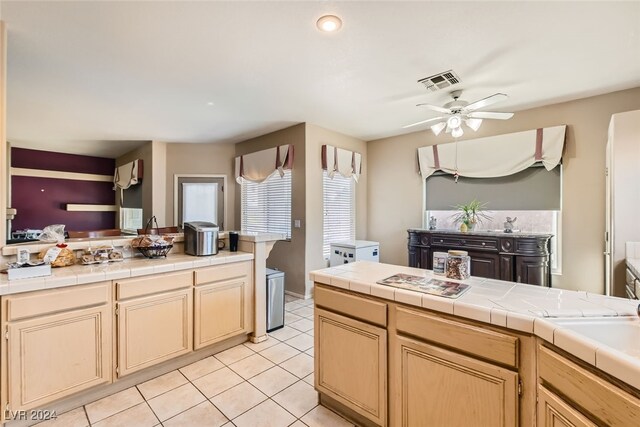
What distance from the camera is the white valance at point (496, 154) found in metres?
3.64

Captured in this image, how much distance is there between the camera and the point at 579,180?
3527mm

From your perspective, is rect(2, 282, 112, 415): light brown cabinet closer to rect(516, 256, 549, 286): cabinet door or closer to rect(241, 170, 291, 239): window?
rect(241, 170, 291, 239): window

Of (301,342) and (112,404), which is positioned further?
(301,342)

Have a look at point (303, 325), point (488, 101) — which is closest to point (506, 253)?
point (488, 101)

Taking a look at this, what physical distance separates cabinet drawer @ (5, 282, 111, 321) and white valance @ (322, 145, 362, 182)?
3.37 meters

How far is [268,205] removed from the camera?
5.18 m

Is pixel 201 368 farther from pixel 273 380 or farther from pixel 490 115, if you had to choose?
pixel 490 115

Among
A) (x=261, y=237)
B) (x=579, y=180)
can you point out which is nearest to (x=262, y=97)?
(x=261, y=237)

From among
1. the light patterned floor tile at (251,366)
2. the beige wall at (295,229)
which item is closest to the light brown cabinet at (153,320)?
the light patterned floor tile at (251,366)

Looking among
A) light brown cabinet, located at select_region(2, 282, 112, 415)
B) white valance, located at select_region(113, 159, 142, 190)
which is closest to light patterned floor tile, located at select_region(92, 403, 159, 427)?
light brown cabinet, located at select_region(2, 282, 112, 415)

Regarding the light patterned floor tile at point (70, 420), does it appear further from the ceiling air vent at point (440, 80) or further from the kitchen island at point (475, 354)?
the ceiling air vent at point (440, 80)

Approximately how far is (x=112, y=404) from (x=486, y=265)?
4.08 metres

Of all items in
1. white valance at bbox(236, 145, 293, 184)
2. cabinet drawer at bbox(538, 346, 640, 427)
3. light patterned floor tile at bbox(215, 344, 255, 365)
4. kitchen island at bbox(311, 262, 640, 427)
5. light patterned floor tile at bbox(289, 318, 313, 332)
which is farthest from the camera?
white valance at bbox(236, 145, 293, 184)

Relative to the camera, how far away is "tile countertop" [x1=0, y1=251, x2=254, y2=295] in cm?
175
